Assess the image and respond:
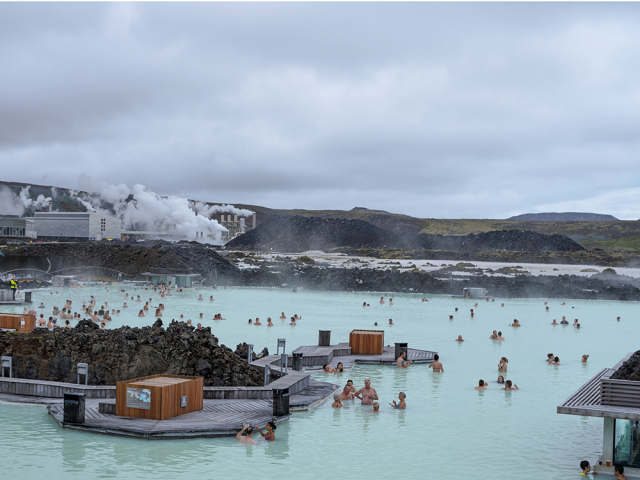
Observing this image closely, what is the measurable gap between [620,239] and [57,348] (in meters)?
127

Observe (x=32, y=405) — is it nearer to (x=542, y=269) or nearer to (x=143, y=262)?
(x=143, y=262)

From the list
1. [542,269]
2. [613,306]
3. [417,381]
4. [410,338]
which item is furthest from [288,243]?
[417,381]

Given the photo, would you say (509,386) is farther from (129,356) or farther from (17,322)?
(17,322)

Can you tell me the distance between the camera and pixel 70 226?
9756cm

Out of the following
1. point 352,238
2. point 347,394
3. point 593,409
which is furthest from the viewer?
point 352,238

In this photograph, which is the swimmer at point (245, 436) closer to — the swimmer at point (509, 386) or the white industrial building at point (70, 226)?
the swimmer at point (509, 386)

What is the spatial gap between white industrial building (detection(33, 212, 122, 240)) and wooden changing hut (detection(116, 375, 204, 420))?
92092mm

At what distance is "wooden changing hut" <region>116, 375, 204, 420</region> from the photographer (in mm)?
10633

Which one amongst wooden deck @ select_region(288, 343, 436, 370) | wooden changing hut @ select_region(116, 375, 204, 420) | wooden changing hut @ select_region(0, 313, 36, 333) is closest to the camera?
wooden changing hut @ select_region(116, 375, 204, 420)

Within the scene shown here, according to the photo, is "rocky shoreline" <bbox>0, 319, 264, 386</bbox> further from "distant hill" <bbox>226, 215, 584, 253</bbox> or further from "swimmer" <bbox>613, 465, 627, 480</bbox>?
"distant hill" <bbox>226, 215, 584, 253</bbox>

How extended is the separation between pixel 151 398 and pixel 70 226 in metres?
94.9

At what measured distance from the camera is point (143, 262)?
5384 cm

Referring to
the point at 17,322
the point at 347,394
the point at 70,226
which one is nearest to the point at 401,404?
the point at 347,394

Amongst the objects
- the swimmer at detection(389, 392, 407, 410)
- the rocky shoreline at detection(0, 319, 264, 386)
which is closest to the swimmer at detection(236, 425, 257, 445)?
the rocky shoreline at detection(0, 319, 264, 386)
